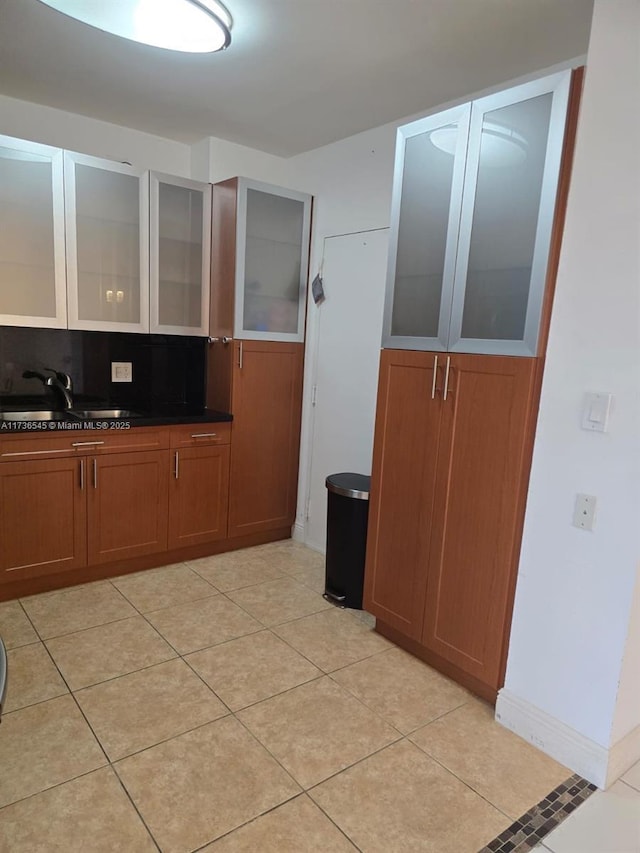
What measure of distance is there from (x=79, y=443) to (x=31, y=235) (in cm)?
112

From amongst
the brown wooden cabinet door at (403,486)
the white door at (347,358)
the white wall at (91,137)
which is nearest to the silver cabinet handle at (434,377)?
the brown wooden cabinet door at (403,486)

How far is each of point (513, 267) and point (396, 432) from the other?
33.1 inches

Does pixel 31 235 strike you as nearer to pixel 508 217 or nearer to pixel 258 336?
pixel 258 336

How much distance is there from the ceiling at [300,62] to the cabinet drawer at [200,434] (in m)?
1.75

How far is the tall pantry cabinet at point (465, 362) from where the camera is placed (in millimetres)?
1908

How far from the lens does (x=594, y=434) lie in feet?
5.78

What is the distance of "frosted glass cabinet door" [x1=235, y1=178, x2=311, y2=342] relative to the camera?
329 centimetres

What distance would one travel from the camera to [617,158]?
5.48 ft

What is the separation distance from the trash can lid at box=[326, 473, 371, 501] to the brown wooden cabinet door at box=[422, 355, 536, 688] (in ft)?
1.80

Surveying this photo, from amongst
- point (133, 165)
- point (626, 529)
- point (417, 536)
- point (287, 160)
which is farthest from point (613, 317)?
point (133, 165)

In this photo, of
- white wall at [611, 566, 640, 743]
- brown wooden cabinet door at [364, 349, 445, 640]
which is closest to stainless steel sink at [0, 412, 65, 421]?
brown wooden cabinet door at [364, 349, 445, 640]

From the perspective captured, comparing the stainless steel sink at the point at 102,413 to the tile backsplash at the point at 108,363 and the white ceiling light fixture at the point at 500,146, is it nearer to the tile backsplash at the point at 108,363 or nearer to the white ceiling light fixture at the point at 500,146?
the tile backsplash at the point at 108,363

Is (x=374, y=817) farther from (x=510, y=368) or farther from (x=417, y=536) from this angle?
(x=510, y=368)

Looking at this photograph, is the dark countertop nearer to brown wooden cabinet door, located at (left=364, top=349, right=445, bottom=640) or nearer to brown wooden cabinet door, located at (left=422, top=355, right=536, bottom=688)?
brown wooden cabinet door, located at (left=364, top=349, right=445, bottom=640)
